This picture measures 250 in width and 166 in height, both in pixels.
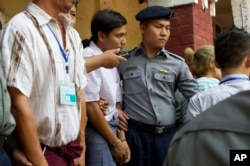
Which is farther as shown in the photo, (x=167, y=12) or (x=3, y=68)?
(x=167, y=12)

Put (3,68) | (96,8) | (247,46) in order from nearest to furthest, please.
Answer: (3,68)
(247,46)
(96,8)

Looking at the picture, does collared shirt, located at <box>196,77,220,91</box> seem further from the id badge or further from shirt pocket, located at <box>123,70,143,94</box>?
the id badge

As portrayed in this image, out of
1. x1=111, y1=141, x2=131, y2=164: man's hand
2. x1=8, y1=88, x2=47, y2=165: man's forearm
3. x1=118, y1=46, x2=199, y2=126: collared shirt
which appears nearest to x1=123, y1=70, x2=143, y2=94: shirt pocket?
x1=118, y1=46, x2=199, y2=126: collared shirt

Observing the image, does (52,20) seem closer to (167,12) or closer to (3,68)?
(3,68)

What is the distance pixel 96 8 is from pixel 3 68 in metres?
3.85

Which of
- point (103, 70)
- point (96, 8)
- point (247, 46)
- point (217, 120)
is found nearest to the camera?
point (217, 120)

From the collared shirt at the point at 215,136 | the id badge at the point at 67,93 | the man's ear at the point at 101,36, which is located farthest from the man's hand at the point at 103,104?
the collared shirt at the point at 215,136

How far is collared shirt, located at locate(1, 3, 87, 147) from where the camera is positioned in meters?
1.77

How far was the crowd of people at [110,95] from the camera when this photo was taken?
2.68 feet

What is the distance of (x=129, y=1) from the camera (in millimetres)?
5754

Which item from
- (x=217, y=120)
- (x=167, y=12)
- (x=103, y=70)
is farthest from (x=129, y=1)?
(x=217, y=120)

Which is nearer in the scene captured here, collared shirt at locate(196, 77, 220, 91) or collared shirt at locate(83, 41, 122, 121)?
collared shirt at locate(83, 41, 122, 121)

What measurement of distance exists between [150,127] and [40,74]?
98 cm

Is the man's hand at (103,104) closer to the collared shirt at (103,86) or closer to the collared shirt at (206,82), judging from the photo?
the collared shirt at (103,86)
